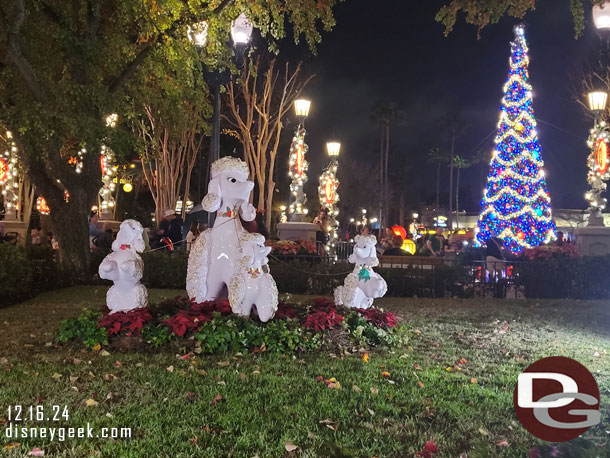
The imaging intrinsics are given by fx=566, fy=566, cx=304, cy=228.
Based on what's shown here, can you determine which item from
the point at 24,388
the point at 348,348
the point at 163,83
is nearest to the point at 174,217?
the point at 163,83

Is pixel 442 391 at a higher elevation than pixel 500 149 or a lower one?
lower

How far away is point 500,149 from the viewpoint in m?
21.5

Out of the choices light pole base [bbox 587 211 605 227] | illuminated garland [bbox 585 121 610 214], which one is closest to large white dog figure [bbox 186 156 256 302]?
illuminated garland [bbox 585 121 610 214]

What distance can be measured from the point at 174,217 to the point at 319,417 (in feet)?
37.7

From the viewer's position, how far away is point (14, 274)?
11.0 meters

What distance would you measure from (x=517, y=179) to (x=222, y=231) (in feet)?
54.0

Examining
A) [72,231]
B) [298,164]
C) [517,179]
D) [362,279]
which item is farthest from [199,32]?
[517,179]

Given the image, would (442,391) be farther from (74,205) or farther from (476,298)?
(74,205)

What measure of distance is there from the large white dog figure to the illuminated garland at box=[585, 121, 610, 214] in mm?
14923

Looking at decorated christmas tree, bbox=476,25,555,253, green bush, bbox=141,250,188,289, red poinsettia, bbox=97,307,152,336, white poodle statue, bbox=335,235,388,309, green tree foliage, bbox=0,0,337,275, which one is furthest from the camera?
decorated christmas tree, bbox=476,25,555,253

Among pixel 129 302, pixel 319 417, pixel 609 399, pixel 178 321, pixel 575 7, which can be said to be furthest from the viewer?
pixel 575 7

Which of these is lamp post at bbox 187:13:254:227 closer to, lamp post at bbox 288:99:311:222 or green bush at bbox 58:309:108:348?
green bush at bbox 58:309:108:348

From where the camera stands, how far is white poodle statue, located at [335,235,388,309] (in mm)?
8242

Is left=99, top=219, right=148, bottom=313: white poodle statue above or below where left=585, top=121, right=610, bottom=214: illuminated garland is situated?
below
